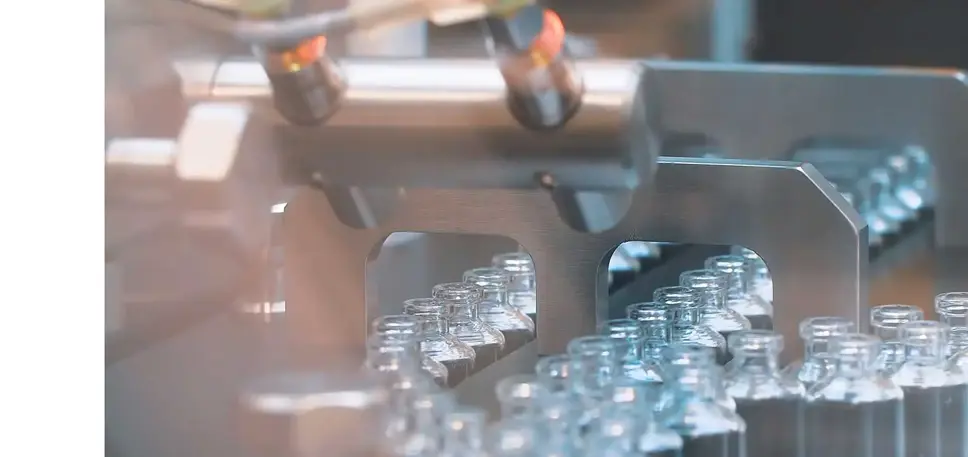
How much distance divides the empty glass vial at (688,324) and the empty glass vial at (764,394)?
0.11 m

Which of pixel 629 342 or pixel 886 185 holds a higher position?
pixel 886 185

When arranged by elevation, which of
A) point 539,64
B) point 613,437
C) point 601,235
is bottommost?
point 613,437

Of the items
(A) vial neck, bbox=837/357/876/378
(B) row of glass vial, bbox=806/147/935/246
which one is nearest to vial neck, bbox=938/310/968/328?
(A) vial neck, bbox=837/357/876/378

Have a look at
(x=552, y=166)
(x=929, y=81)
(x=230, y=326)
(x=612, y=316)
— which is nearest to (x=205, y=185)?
(x=230, y=326)

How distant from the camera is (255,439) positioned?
0.79 meters

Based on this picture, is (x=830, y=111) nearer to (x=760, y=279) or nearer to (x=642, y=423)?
(x=760, y=279)

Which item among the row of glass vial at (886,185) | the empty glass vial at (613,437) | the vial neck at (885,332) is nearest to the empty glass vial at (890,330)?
the vial neck at (885,332)

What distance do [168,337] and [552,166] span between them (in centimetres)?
31

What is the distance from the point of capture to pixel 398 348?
2.63ft

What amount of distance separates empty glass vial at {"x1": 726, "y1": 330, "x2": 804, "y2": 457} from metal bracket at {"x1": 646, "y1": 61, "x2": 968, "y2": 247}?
70 centimetres

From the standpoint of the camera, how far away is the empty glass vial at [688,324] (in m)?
0.92

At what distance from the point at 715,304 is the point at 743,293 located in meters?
0.11

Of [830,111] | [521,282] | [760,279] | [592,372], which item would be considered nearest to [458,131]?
[592,372]
